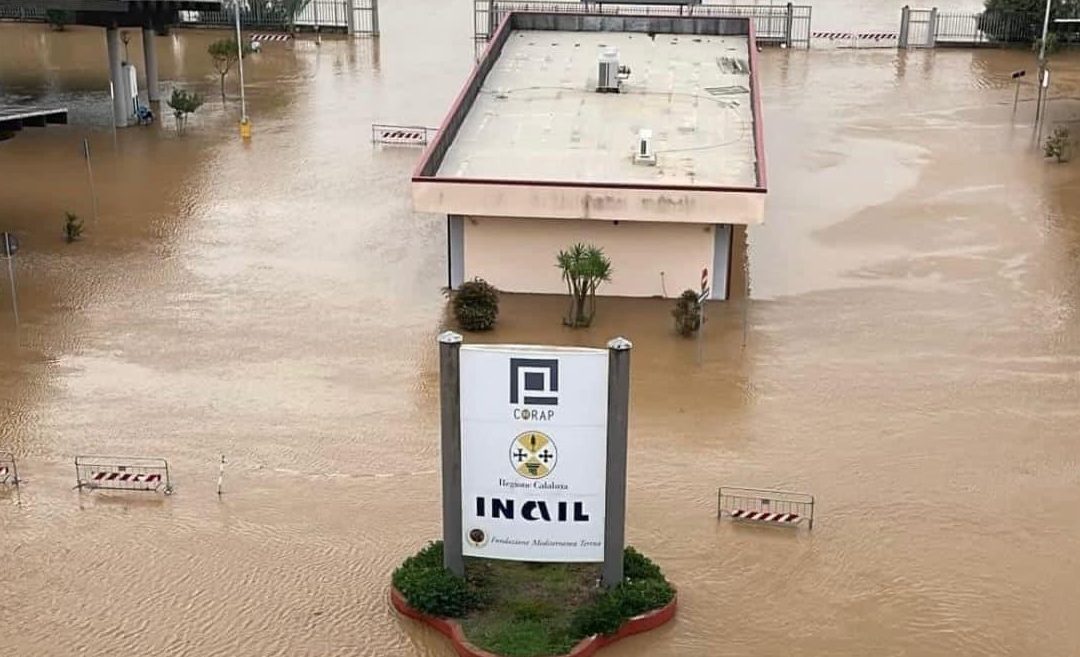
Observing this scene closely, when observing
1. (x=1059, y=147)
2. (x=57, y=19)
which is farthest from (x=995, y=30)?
(x=57, y=19)

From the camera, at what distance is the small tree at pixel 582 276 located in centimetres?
2366

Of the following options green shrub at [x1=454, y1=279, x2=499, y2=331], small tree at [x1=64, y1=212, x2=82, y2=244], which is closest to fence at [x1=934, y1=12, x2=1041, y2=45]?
green shrub at [x1=454, y1=279, x2=499, y2=331]

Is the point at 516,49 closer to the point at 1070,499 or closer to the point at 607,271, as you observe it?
the point at 607,271

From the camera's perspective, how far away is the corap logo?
1395cm

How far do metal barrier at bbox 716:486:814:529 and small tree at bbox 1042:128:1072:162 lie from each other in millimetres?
22182

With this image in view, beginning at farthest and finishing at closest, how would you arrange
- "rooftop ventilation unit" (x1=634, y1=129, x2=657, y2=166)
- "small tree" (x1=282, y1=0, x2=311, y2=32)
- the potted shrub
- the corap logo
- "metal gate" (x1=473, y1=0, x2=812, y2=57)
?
"small tree" (x1=282, y1=0, x2=311, y2=32), "metal gate" (x1=473, y1=0, x2=812, y2=57), "rooftop ventilation unit" (x1=634, y1=129, x2=657, y2=166), the potted shrub, the corap logo

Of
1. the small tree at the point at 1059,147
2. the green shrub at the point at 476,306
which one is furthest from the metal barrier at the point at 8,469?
the small tree at the point at 1059,147

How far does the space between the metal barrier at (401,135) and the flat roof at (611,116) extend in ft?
11.2

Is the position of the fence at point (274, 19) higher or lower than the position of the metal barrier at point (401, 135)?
higher

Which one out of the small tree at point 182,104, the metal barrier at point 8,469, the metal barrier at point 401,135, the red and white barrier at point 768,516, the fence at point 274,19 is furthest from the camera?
the fence at point 274,19

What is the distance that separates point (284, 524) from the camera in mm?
17328

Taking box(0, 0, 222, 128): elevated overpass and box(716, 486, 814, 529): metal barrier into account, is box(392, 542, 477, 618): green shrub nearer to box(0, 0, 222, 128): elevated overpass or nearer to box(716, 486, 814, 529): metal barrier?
box(716, 486, 814, 529): metal barrier

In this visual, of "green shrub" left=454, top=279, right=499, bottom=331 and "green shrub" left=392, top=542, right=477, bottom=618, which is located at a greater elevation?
"green shrub" left=454, top=279, right=499, bottom=331

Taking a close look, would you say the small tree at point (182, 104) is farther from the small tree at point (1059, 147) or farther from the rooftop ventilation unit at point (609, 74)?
the small tree at point (1059, 147)
